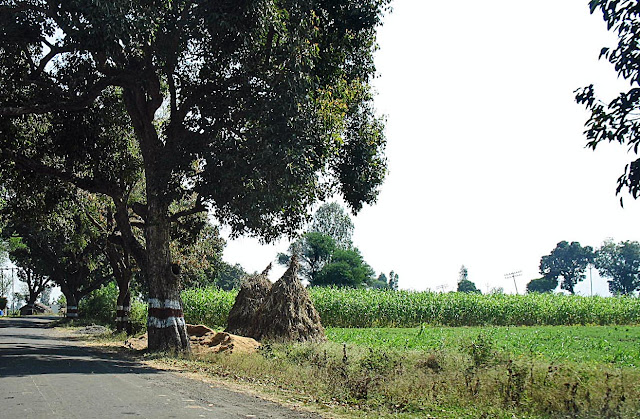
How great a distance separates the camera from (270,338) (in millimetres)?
23516

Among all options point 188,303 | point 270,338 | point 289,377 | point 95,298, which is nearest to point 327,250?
point 95,298

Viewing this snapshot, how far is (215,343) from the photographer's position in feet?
71.8

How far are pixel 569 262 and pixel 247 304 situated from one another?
13096cm

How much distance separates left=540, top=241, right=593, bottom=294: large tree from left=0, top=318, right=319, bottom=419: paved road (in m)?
141

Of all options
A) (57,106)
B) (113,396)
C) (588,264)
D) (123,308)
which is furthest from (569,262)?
(113,396)

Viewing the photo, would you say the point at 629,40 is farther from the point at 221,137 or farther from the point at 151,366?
the point at 151,366

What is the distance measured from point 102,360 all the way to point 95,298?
4616cm

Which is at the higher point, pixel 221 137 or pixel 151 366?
pixel 221 137

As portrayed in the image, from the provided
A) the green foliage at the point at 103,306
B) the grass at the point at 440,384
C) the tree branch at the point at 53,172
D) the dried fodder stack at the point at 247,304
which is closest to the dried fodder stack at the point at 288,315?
the dried fodder stack at the point at 247,304

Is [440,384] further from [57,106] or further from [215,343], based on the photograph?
[57,106]

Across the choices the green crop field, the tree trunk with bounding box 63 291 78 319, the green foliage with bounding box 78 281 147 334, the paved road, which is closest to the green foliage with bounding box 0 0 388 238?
the paved road

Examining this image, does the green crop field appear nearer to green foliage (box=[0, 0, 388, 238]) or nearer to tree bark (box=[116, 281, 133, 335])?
tree bark (box=[116, 281, 133, 335])

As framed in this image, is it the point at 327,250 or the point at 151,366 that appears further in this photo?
the point at 327,250

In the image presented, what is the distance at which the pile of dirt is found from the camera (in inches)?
792
